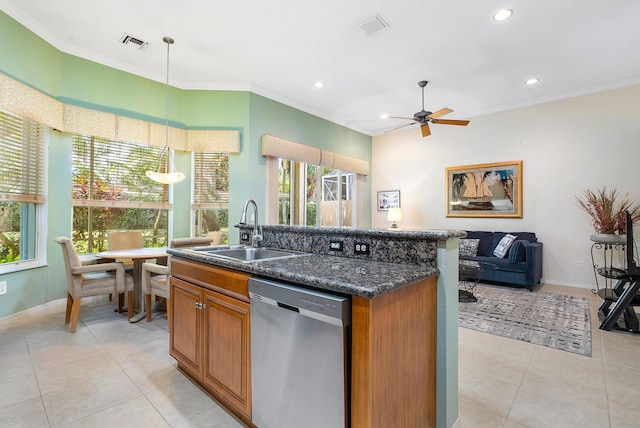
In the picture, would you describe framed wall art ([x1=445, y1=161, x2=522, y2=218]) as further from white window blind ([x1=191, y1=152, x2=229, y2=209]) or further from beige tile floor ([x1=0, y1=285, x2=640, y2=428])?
white window blind ([x1=191, y1=152, x2=229, y2=209])

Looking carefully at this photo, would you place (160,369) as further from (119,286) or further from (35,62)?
(35,62)

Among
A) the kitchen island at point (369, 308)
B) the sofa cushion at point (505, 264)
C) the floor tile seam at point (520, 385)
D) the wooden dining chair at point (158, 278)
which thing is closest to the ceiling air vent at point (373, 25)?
the kitchen island at point (369, 308)

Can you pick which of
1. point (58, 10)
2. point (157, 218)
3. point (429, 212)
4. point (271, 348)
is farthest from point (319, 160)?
point (271, 348)

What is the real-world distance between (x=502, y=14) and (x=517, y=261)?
323cm

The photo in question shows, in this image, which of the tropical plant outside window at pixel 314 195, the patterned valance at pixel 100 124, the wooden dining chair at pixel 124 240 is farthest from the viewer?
the tropical plant outside window at pixel 314 195

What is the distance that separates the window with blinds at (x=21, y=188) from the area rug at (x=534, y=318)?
15.6 feet

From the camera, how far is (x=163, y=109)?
441cm

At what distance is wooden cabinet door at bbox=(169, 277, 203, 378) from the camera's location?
6.21 feet

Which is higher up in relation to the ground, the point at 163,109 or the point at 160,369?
the point at 163,109

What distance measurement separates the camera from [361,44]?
3572mm

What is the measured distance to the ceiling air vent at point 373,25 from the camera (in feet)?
10.2

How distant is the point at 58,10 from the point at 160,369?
3569 mm

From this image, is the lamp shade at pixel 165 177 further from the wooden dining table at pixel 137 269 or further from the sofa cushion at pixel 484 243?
the sofa cushion at pixel 484 243

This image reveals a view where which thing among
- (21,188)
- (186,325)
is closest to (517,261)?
(186,325)
